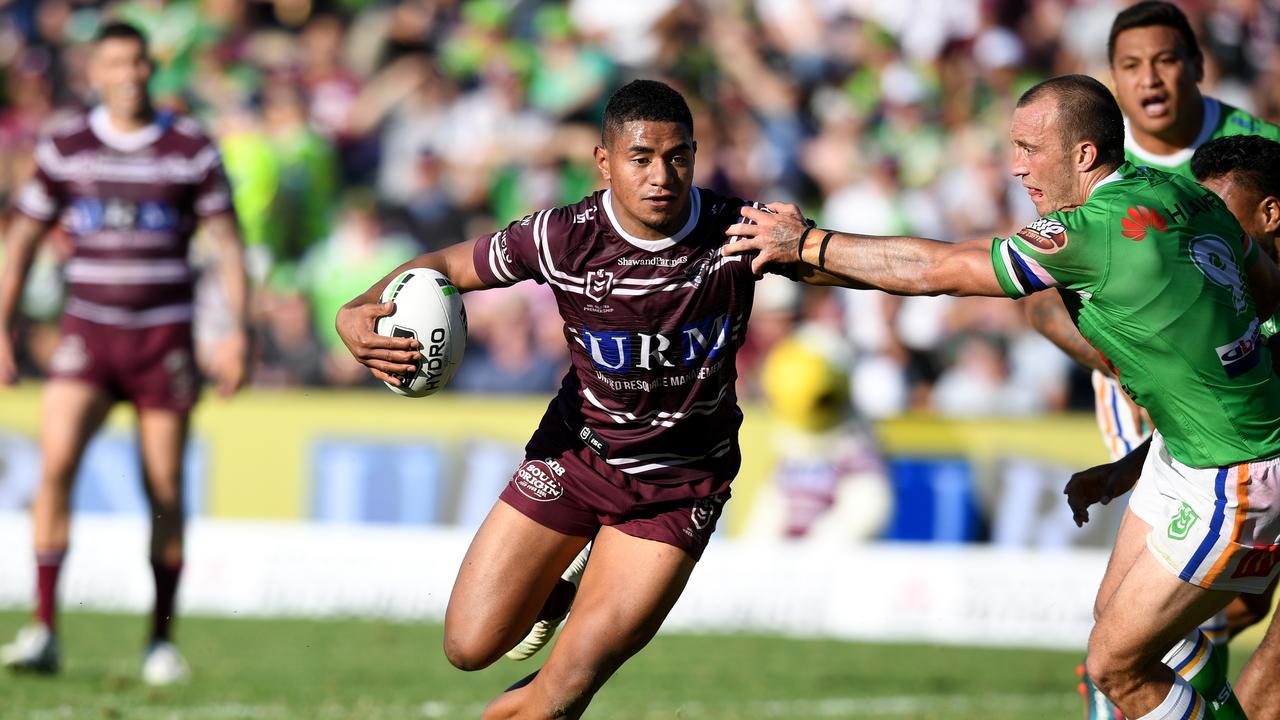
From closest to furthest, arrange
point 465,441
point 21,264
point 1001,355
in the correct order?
point 21,264 → point 465,441 → point 1001,355

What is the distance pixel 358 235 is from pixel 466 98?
2.31 meters

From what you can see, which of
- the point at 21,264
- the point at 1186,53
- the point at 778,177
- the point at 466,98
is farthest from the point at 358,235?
the point at 1186,53

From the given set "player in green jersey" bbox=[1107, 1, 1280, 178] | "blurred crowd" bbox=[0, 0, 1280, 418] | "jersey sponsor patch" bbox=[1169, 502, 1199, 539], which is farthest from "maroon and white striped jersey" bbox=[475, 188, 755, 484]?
"blurred crowd" bbox=[0, 0, 1280, 418]

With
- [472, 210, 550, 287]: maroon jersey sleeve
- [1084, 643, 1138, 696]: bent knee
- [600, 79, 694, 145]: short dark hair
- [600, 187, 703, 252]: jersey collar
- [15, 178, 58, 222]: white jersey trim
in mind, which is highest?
[600, 79, 694, 145]: short dark hair

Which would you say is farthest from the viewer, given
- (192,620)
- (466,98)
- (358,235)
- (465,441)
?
(466,98)

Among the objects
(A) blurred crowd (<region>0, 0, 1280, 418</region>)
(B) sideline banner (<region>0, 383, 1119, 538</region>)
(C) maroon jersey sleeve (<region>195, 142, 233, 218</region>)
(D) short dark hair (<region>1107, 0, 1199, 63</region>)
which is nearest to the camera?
(D) short dark hair (<region>1107, 0, 1199, 63</region>)

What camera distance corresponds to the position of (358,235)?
14.3 meters

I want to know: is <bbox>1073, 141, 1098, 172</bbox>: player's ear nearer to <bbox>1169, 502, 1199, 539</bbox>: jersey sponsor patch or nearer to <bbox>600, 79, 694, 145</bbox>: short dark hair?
<bbox>1169, 502, 1199, 539</bbox>: jersey sponsor patch

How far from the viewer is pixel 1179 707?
5.43 m

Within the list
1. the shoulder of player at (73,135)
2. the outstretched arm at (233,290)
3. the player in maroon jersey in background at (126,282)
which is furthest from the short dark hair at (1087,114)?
the shoulder of player at (73,135)

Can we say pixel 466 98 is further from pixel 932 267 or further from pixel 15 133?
pixel 932 267

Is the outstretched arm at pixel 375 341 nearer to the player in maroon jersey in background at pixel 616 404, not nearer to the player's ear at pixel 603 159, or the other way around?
the player in maroon jersey in background at pixel 616 404

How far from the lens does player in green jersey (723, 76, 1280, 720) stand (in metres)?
5.18

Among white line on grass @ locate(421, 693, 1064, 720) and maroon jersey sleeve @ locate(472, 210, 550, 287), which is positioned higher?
maroon jersey sleeve @ locate(472, 210, 550, 287)
